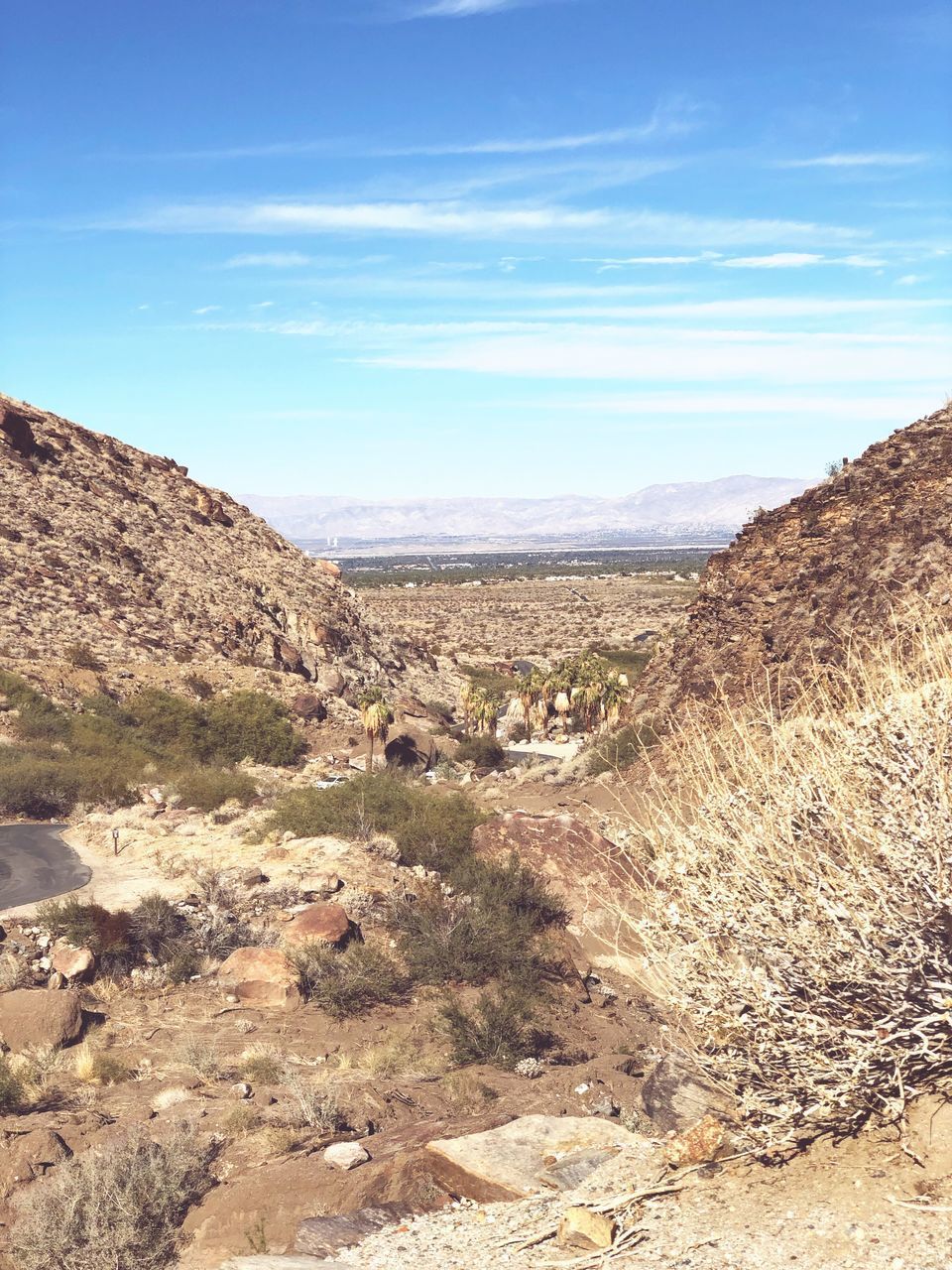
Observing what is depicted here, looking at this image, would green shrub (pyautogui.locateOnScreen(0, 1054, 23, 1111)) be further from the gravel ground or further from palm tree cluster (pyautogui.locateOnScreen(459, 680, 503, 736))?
palm tree cluster (pyautogui.locateOnScreen(459, 680, 503, 736))

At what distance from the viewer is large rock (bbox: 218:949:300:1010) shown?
15219 millimetres

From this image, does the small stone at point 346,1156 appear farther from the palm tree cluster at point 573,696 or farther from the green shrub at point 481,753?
the green shrub at point 481,753

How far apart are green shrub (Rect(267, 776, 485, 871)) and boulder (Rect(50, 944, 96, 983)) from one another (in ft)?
21.6

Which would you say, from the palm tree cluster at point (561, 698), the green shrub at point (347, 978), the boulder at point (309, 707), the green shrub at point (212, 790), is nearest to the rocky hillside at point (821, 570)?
the green shrub at point (347, 978)

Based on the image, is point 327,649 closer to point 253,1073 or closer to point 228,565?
point 228,565

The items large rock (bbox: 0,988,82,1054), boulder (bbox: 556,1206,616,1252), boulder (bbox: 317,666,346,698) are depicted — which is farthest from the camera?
boulder (bbox: 317,666,346,698)

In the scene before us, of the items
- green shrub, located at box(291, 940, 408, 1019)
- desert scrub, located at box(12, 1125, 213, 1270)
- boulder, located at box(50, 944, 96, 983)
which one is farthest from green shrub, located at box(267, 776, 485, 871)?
desert scrub, located at box(12, 1125, 213, 1270)

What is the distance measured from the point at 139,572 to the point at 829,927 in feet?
155

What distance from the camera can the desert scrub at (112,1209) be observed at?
866 centimetres

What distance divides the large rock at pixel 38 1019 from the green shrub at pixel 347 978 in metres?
3.40

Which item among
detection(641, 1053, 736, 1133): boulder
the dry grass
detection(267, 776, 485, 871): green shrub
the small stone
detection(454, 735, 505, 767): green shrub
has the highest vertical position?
the dry grass

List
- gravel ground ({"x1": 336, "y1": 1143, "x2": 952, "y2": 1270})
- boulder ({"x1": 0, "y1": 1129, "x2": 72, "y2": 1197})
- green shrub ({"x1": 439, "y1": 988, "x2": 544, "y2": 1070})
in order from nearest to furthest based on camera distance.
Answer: gravel ground ({"x1": 336, "y1": 1143, "x2": 952, "y2": 1270}) < boulder ({"x1": 0, "y1": 1129, "x2": 72, "y2": 1197}) < green shrub ({"x1": 439, "y1": 988, "x2": 544, "y2": 1070})

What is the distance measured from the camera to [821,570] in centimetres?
2084

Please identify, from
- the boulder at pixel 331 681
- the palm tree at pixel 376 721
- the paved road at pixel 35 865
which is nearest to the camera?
the paved road at pixel 35 865
